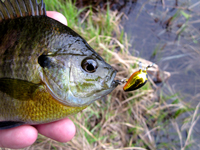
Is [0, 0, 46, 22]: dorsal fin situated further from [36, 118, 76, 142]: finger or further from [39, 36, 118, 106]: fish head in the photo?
[36, 118, 76, 142]: finger

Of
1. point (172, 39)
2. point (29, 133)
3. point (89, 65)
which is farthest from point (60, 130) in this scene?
point (172, 39)

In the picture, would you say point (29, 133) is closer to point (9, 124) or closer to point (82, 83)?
point (9, 124)

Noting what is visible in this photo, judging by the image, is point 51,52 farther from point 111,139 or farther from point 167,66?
point 167,66

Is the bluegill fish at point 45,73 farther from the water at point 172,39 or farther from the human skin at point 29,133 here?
the water at point 172,39

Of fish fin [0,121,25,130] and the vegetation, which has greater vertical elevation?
fish fin [0,121,25,130]

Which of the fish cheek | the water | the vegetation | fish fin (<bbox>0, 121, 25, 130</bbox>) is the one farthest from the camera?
the water

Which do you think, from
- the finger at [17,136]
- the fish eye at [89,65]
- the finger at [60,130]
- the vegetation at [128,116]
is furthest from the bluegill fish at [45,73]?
the vegetation at [128,116]

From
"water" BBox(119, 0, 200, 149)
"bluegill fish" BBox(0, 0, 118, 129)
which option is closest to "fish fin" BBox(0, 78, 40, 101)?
"bluegill fish" BBox(0, 0, 118, 129)
